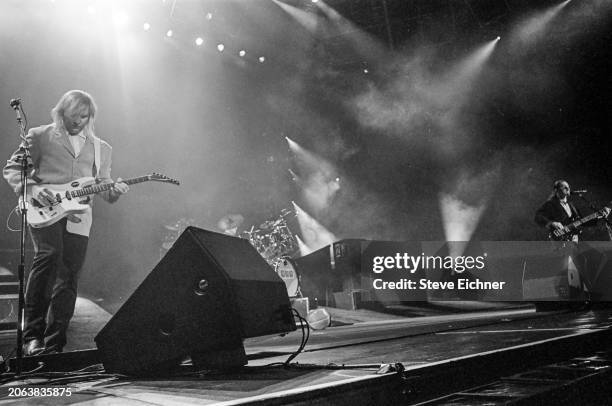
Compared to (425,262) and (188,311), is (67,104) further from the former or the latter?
(425,262)

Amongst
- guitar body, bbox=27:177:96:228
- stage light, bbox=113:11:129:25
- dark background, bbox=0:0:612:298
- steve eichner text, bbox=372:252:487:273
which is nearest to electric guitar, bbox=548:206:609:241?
steve eichner text, bbox=372:252:487:273

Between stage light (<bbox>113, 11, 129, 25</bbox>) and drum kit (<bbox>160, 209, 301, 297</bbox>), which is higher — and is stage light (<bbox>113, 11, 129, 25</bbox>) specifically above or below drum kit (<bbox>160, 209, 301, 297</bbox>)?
above

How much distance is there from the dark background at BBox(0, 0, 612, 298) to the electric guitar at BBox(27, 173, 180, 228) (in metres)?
4.31

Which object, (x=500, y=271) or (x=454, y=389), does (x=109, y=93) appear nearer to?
(x=500, y=271)

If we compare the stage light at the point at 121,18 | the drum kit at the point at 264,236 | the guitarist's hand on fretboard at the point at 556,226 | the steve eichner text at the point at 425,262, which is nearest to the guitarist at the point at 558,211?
the guitarist's hand on fretboard at the point at 556,226

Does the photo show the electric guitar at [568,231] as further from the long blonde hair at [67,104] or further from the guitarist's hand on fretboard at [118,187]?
the long blonde hair at [67,104]

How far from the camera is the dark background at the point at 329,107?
766 cm

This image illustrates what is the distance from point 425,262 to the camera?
8.38 metres

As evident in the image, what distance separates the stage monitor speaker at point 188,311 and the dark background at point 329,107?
5.50m

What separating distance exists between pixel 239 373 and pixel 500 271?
22.2ft

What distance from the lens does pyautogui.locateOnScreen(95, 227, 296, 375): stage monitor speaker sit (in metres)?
1.84

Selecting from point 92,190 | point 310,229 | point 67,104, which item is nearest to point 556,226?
point 92,190

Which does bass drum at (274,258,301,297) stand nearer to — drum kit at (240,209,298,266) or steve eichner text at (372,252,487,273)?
drum kit at (240,209,298,266)

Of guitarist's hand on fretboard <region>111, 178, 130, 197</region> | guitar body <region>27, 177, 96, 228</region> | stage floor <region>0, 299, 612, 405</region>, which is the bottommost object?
stage floor <region>0, 299, 612, 405</region>
